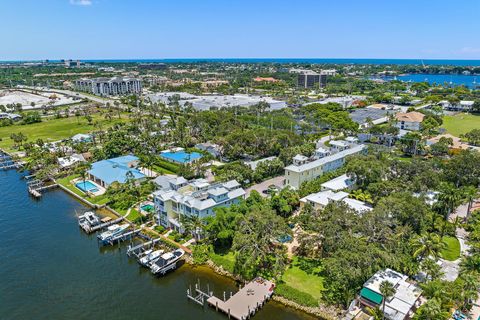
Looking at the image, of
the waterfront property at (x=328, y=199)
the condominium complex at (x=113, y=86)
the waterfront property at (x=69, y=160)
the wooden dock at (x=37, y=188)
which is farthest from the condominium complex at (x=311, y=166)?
the condominium complex at (x=113, y=86)

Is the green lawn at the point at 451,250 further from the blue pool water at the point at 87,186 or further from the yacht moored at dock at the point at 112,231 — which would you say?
the blue pool water at the point at 87,186

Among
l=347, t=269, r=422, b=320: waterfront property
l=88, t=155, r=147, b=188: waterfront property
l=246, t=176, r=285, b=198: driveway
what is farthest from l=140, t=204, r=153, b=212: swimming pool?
l=347, t=269, r=422, b=320: waterfront property

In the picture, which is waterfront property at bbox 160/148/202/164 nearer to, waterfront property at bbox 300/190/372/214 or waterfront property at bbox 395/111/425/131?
waterfront property at bbox 300/190/372/214

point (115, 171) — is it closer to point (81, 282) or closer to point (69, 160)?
point (69, 160)

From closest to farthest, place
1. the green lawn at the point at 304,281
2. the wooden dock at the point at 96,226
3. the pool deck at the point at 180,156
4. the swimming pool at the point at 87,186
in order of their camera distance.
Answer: the green lawn at the point at 304,281 → the wooden dock at the point at 96,226 → the swimming pool at the point at 87,186 → the pool deck at the point at 180,156

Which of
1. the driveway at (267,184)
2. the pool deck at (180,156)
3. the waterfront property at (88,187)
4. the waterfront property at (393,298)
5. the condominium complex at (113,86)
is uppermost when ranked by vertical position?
the condominium complex at (113,86)

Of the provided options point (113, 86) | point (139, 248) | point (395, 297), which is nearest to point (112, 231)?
point (139, 248)

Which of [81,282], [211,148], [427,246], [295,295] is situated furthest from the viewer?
[211,148]
